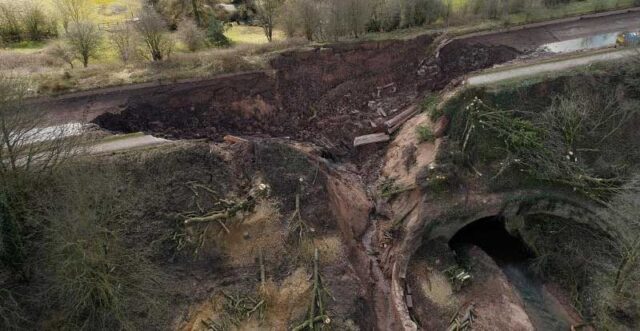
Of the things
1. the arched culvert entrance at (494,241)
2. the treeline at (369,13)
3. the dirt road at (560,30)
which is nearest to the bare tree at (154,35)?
the treeline at (369,13)

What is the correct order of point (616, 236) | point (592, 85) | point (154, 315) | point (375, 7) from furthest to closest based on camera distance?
point (375, 7) → point (592, 85) → point (616, 236) → point (154, 315)

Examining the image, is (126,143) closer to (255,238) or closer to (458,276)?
(255,238)

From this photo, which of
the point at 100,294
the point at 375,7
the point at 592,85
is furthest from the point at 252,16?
the point at 100,294

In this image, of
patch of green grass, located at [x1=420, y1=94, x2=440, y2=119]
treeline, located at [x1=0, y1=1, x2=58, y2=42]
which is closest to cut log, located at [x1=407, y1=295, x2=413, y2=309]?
patch of green grass, located at [x1=420, y1=94, x2=440, y2=119]

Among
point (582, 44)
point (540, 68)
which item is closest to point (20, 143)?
point (540, 68)

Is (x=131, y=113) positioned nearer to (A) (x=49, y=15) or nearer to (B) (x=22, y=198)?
(B) (x=22, y=198)

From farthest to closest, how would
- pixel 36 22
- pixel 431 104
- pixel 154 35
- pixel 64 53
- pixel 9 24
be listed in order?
pixel 36 22 < pixel 9 24 < pixel 64 53 < pixel 154 35 < pixel 431 104

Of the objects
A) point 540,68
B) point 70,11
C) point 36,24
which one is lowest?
point 540,68
